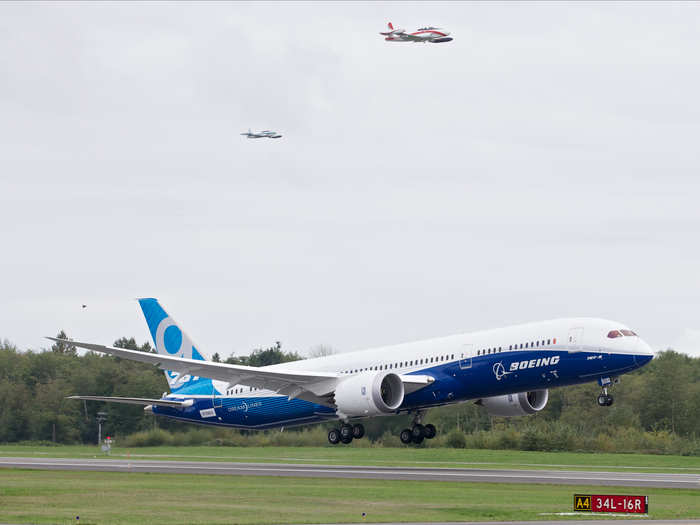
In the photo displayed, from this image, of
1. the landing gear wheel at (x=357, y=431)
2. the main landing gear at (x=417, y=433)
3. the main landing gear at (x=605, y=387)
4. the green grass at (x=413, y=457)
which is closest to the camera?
the main landing gear at (x=605, y=387)

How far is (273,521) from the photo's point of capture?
100 ft

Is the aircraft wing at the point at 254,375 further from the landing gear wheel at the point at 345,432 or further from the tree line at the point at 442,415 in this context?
the tree line at the point at 442,415

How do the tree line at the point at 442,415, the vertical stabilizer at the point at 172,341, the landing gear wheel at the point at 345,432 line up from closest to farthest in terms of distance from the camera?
the landing gear wheel at the point at 345,432 → the vertical stabilizer at the point at 172,341 → the tree line at the point at 442,415

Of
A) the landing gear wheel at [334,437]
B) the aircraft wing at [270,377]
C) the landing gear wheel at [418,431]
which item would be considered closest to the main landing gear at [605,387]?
the aircraft wing at [270,377]

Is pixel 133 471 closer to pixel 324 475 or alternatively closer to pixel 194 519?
pixel 324 475

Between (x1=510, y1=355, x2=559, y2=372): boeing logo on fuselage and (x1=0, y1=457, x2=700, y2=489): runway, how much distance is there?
4.87 metres

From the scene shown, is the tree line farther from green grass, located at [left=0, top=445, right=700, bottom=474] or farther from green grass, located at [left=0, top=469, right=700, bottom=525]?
green grass, located at [left=0, top=469, right=700, bottom=525]

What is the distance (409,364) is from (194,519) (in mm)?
25820

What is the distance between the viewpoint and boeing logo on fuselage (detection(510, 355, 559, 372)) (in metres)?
49.4

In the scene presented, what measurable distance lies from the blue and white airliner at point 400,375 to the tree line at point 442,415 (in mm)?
12447

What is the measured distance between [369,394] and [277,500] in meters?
16.9

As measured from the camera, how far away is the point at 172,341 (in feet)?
213

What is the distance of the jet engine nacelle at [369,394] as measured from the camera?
5325cm

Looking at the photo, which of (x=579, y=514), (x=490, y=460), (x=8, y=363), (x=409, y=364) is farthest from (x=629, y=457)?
(x=8, y=363)
